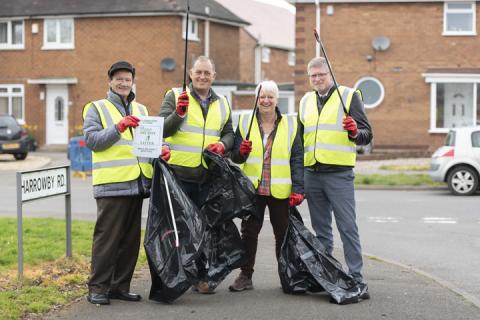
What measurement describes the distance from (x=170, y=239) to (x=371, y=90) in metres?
24.4

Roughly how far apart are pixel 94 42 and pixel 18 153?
27.9 ft

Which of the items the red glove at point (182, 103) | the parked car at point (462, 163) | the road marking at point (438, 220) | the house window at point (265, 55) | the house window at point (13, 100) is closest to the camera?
the red glove at point (182, 103)

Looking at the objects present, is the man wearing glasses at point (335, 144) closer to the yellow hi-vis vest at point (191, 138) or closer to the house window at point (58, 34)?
the yellow hi-vis vest at point (191, 138)

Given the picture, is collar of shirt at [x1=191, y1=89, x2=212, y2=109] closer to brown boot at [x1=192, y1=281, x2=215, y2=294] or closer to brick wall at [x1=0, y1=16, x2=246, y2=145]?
brown boot at [x1=192, y1=281, x2=215, y2=294]

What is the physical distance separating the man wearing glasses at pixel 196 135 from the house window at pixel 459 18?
80.1 ft

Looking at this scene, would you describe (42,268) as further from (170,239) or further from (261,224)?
(261,224)

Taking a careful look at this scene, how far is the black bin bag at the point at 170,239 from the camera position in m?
7.20

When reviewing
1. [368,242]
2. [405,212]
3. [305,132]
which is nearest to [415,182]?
[405,212]

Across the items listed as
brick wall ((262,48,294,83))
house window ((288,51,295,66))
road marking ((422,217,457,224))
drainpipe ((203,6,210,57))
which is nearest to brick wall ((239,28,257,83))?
brick wall ((262,48,294,83))

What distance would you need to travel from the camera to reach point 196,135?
779 cm

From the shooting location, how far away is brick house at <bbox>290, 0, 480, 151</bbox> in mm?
30797

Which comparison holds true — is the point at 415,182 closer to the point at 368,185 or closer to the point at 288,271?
the point at 368,185

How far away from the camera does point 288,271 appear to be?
772 cm

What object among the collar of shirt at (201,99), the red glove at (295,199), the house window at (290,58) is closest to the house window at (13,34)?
the house window at (290,58)
